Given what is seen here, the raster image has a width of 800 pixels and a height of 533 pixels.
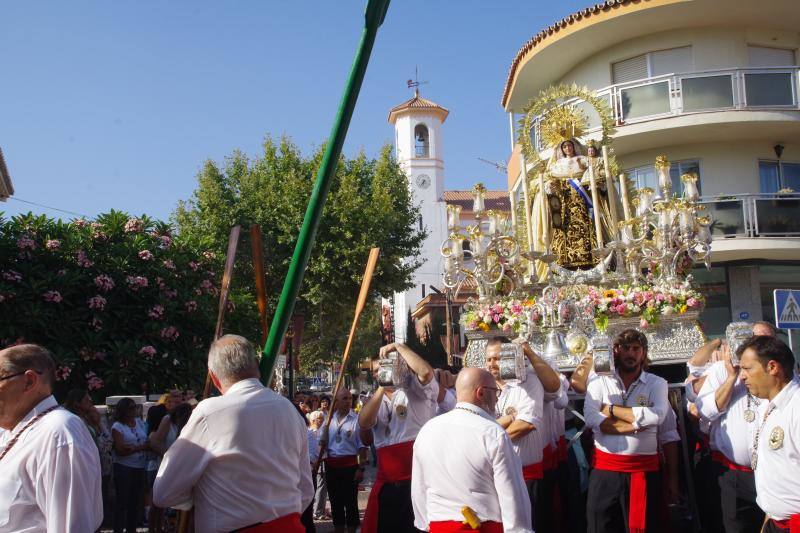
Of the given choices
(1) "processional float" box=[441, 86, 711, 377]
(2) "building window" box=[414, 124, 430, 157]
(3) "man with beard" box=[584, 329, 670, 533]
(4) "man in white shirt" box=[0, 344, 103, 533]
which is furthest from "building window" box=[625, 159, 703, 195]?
(2) "building window" box=[414, 124, 430, 157]

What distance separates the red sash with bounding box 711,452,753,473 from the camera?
6.11m

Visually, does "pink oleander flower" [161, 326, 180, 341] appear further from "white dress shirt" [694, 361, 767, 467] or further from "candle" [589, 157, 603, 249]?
"white dress shirt" [694, 361, 767, 467]

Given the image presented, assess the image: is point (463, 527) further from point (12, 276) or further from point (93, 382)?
point (12, 276)

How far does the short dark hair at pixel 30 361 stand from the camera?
3.61 metres

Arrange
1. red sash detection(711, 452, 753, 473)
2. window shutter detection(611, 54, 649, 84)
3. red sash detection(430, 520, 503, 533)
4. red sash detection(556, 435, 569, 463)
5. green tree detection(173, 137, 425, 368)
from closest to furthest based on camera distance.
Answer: red sash detection(430, 520, 503, 533)
red sash detection(711, 452, 753, 473)
red sash detection(556, 435, 569, 463)
window shutter detection(611, 54, 649, 84)
green tree detection(173, 137, 425, 368)

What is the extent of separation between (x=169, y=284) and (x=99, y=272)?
1324 mm

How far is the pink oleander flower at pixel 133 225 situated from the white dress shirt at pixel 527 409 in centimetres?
1160

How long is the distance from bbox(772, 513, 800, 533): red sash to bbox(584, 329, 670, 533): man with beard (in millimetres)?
1631

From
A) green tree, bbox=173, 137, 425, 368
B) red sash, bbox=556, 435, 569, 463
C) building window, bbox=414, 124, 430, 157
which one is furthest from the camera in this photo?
building window, bbox=414, 124, 430, 157

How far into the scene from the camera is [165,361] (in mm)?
15820

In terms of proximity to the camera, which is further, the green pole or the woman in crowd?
the woman in crowd

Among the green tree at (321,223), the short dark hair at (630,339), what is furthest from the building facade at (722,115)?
the short dark hair at (630,339)

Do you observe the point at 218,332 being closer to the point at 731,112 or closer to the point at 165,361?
the point at 165,361

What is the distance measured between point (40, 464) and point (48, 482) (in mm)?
85
